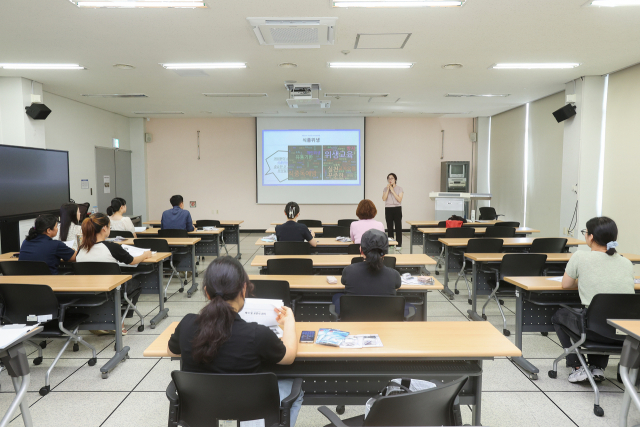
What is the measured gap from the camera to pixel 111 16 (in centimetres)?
372

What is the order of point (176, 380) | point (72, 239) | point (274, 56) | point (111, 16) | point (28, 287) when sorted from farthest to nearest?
point (274, 56) → point (72, 239) → point (111, 16) → point (28, 287) → point (176, 380)

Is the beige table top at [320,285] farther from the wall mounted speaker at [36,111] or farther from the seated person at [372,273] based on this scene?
the wall mounted speaker at [36,111]

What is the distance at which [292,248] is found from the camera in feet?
14.9

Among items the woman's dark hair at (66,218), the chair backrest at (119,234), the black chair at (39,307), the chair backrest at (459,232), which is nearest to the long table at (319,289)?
the black chair at (39,307)

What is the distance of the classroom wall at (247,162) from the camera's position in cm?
1044

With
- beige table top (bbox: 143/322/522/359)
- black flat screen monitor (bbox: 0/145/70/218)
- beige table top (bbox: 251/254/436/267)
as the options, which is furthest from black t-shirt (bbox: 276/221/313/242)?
black flat screen monitor (bbox: 0/145/70/218)

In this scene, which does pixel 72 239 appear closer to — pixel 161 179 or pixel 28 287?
pixel 28 287

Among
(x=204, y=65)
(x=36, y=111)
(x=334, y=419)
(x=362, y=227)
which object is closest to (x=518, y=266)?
(x=362, y=227)

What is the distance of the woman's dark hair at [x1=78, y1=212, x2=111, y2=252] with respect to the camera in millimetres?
3623

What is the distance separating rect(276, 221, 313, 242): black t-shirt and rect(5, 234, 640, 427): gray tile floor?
1.90 meters

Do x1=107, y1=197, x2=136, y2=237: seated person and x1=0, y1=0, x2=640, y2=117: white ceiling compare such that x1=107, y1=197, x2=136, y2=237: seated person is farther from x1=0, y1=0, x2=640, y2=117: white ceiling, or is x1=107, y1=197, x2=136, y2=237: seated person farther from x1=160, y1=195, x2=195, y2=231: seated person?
x1=0, y1=0, x2=640, y2=117: white ceiling

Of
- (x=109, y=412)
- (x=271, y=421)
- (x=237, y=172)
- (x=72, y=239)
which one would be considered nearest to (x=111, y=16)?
(x=72, y=239)

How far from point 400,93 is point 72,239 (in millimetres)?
5598

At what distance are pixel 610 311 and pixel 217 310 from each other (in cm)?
252
